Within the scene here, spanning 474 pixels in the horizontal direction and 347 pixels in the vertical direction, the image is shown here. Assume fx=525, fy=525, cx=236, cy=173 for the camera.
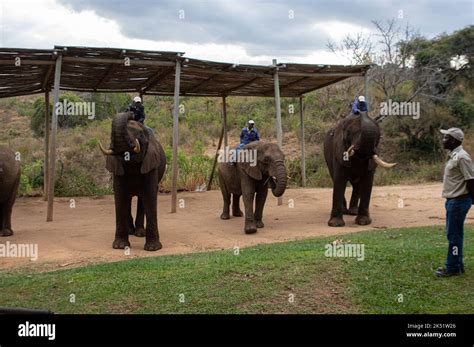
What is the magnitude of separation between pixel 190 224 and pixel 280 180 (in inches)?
129

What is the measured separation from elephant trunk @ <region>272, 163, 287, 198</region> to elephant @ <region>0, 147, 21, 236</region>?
5936mm

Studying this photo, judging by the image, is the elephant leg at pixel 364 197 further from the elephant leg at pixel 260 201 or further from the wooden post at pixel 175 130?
the wooden post at pixel 175 130

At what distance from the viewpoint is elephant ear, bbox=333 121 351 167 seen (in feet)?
40.3

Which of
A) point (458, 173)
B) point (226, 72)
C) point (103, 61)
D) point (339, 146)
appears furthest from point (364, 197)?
point (103, 61)

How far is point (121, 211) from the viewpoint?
10.3 meters

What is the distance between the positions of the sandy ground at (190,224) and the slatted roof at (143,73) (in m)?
4.12

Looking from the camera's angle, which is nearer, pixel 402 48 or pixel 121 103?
pixel 402 48

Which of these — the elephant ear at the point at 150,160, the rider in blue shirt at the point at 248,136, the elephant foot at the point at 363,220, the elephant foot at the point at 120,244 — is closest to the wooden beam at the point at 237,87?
the rider in blue shirt at the point at 248,136

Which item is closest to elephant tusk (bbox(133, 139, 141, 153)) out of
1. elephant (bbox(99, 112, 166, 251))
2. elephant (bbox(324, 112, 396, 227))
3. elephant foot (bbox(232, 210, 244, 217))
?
elephant (bbox(99, 112, 166, 251))

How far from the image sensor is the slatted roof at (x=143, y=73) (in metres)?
13.6
